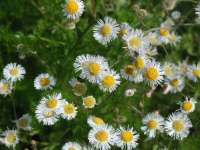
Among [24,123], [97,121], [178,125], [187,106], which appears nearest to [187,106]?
[187,106]

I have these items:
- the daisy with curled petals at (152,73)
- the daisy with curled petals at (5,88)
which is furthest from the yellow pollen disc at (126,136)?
the daisy with curled petals at (5,88)

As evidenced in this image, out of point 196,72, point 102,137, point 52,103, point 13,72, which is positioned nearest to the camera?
point 102,137

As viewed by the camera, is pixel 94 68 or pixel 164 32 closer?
pixel 94 68

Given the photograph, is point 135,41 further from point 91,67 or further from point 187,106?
point 187,106

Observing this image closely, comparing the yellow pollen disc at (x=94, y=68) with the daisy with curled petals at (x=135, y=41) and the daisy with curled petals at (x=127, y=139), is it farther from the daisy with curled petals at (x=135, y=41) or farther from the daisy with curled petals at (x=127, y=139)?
the daisy with curled petals at (x=127, y=139)

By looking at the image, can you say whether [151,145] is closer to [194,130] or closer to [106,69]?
[194,130]

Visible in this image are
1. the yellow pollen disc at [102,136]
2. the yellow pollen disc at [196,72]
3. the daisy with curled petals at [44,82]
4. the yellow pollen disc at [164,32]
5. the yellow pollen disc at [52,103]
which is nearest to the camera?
the yellow pollen disc at [102,136]

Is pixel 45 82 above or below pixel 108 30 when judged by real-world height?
below

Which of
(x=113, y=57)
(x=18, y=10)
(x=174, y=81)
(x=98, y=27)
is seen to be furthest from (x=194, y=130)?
(x=18, y=10)
